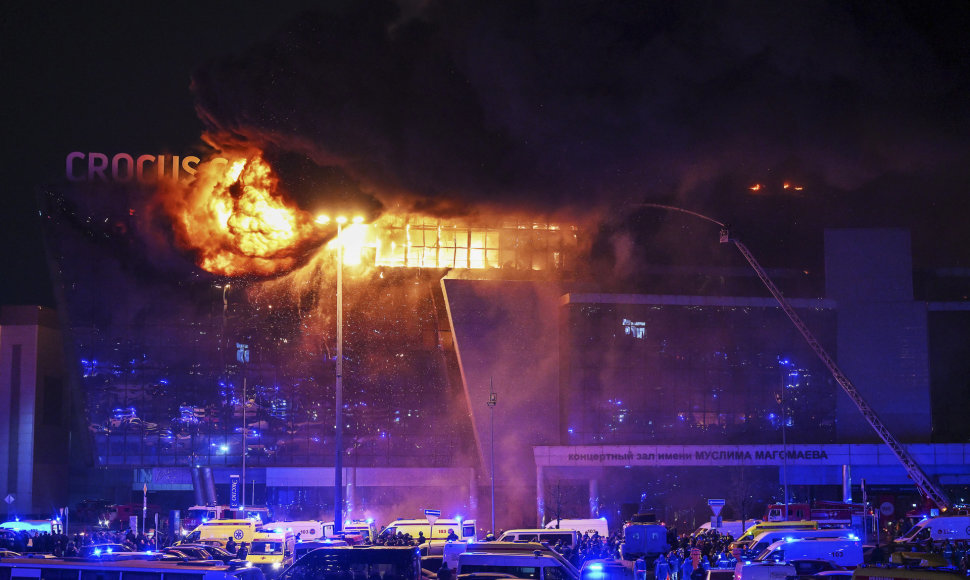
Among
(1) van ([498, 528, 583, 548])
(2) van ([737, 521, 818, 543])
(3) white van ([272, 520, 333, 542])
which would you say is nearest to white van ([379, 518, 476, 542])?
(3) white van ([272, 520, 333, 542])

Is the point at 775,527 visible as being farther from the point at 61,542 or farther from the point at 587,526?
the point at 61,542

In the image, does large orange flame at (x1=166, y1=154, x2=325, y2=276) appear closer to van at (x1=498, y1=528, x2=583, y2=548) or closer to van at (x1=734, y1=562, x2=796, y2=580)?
van at (x1=498, y1=528, x2=583, y2=548)

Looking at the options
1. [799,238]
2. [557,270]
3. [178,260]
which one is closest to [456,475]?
[557,270]

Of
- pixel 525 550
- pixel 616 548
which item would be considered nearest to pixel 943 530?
pixel 616 548

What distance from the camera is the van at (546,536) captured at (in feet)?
116

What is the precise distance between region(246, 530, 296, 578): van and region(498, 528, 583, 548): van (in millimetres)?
7251

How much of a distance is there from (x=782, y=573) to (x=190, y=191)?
45.1m

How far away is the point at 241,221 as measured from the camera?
5844 centimetres

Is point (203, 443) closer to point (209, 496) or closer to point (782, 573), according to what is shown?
point (209, 496)

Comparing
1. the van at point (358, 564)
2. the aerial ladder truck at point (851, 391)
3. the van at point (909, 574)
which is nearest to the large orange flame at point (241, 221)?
the aerial ladder truck at point (851, 391)

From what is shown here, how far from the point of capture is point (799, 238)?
7069 centimetres

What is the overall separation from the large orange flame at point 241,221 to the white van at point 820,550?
31634 millimetres

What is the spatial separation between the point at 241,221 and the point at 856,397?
38.0 meters

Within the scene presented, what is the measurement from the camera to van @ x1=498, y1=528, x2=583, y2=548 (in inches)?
1391
